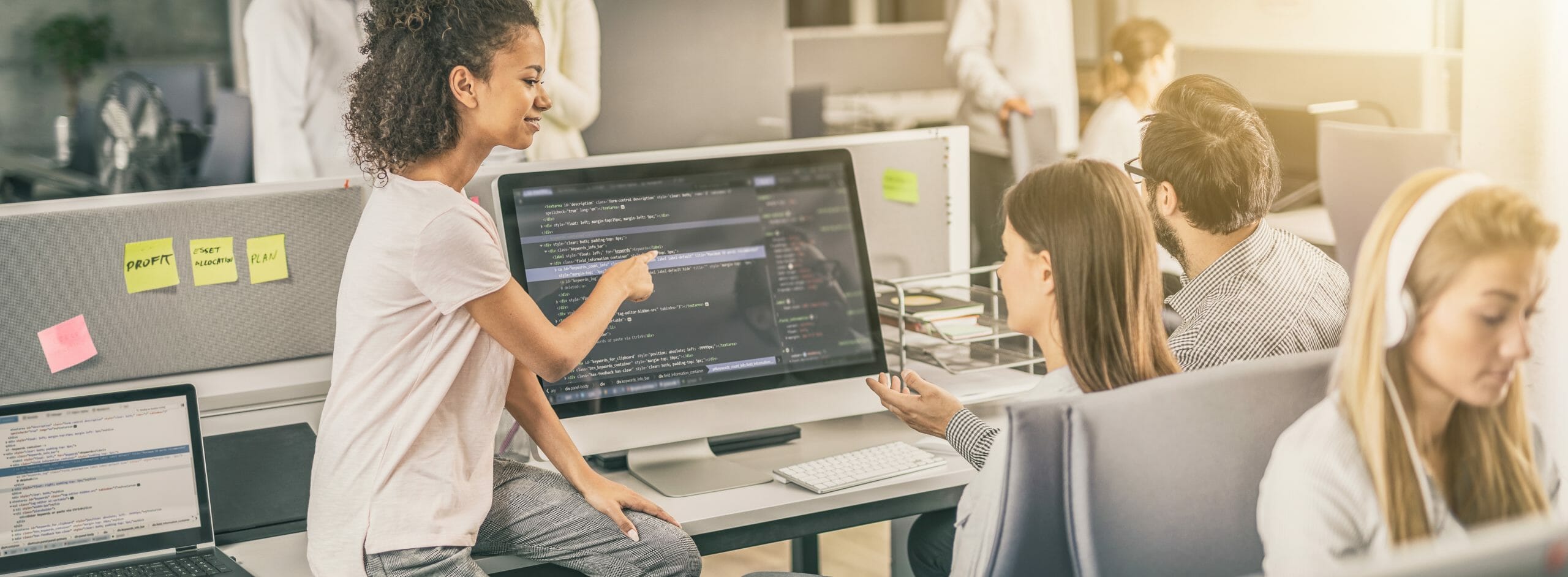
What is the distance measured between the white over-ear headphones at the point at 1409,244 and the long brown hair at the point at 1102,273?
1.01 feet

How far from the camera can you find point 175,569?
139 cm

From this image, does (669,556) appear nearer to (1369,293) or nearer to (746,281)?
(746,281)

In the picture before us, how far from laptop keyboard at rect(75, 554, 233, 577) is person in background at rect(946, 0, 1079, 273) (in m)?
2.96

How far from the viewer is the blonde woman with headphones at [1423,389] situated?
99cm

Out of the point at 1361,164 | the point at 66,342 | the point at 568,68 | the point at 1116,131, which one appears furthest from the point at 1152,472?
the point at 1116,131

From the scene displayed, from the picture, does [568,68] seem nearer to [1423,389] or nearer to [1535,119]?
[1535,119]

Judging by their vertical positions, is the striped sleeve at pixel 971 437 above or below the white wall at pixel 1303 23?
below

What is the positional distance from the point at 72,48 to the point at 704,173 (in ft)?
16.4

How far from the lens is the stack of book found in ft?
6.26

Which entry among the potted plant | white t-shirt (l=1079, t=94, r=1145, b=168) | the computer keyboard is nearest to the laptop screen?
the computer keyboard

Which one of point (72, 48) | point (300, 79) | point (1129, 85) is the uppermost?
point (72, 48)

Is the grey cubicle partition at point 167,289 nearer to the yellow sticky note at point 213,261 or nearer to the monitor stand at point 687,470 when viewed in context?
the yellow sticky note at point 213,261

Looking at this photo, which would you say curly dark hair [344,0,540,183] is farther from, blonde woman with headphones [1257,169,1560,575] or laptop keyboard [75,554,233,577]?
blonde woman with headphones [1257,169,1560,575]

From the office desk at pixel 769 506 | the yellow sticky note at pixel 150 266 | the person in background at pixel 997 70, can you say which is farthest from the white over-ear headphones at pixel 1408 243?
the person in background at pixel 997 70
